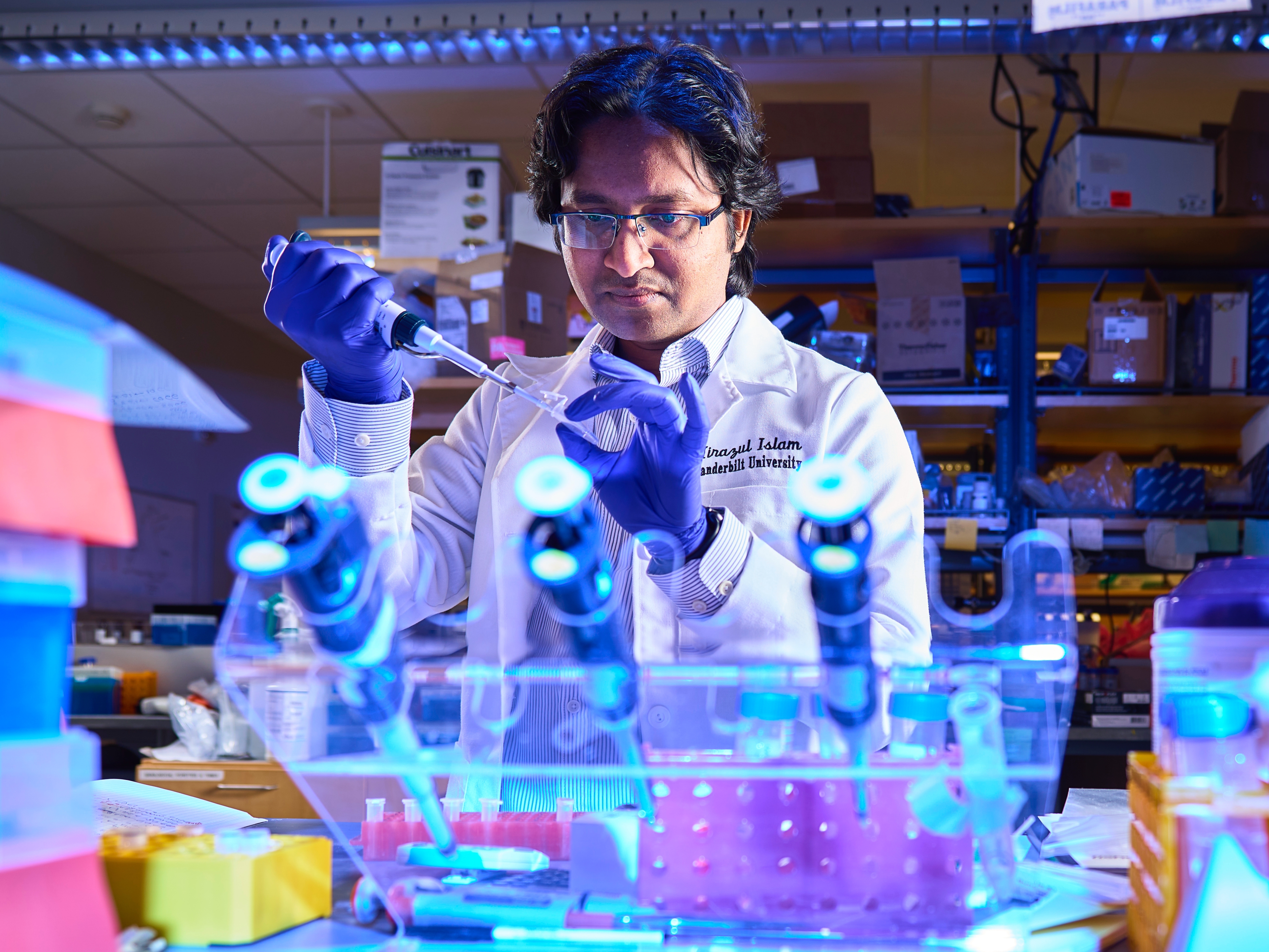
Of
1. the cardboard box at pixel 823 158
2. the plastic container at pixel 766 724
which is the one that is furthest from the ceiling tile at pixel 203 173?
the plastic container at pixel 766 724

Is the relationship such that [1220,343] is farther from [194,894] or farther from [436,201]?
Result: [194,894]

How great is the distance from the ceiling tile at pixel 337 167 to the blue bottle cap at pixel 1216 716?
153 inches

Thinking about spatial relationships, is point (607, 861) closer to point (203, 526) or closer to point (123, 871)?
point (123, 871)

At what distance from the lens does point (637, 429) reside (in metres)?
0.89

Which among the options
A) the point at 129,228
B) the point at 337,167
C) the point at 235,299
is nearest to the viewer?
the point at 337,167

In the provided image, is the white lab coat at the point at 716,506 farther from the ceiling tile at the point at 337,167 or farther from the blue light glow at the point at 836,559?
the ceiling tile at the point at 337,167

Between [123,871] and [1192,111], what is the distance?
4.20 m

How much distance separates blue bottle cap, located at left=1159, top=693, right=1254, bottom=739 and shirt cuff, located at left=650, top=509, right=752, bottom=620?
0.32m

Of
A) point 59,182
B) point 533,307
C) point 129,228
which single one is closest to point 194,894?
point 533,307

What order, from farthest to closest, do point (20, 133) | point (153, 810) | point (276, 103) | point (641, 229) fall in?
point (20, 133)
point (276, 103)
point (641, 229)
point (153, 810)

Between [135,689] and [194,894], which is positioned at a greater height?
[194,894]

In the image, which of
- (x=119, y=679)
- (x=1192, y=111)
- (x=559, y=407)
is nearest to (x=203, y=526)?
(x=119, y=679)

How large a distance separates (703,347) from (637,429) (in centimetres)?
45

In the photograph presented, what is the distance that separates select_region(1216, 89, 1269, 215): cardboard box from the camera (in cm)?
297
